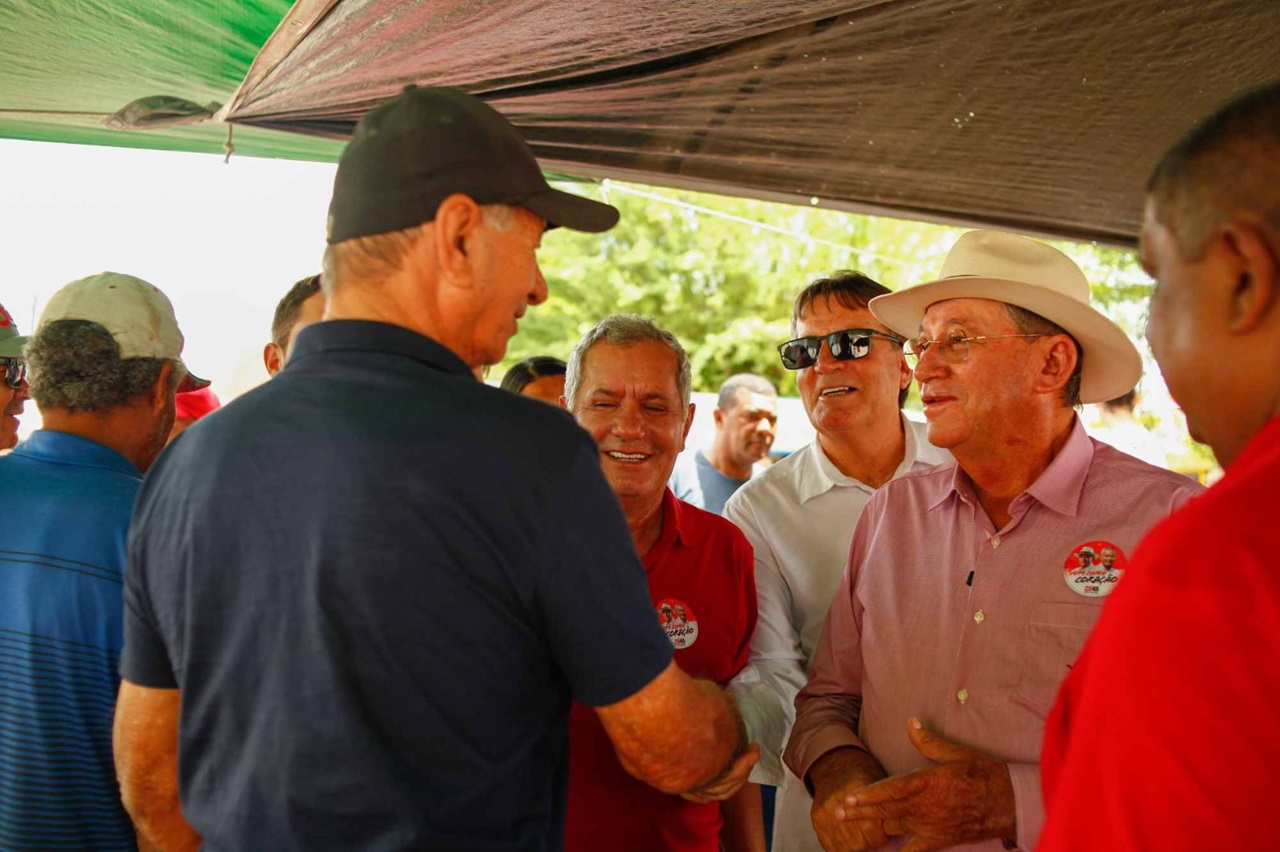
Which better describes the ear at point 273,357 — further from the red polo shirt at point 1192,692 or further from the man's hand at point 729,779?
the red polo shirt at point 1192,692

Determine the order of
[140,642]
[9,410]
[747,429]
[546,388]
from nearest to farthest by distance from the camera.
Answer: [140,642], [9,410], [546,388], [747,429]

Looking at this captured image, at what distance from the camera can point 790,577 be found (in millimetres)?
3238

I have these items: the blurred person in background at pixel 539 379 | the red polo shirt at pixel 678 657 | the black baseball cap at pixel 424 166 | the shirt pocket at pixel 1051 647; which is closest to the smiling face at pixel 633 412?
the red polo shirt at pixel 678 657

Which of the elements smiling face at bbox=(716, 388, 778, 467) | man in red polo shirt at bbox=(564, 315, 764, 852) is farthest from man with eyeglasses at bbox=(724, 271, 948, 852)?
smiling face at bbox=(716, 388, 778, 467)

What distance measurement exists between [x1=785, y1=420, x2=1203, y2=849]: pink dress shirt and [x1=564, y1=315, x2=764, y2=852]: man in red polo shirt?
28 cm

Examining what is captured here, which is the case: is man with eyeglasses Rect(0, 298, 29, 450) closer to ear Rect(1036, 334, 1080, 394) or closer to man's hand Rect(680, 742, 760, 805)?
man's hand Rect(680, 742, 760, 805)

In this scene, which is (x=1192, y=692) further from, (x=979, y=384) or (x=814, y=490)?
(x=814, y=490)

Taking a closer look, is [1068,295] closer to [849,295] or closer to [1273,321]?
[849,295]

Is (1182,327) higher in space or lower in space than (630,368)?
higher

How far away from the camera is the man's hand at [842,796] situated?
2.30 m

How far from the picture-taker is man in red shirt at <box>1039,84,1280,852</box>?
925 mm

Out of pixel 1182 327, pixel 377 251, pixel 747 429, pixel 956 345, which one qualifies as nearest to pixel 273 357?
pixel 377 251

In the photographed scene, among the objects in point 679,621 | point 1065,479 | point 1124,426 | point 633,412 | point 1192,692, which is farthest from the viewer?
point 1124,426

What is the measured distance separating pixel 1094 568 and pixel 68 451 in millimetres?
2296
